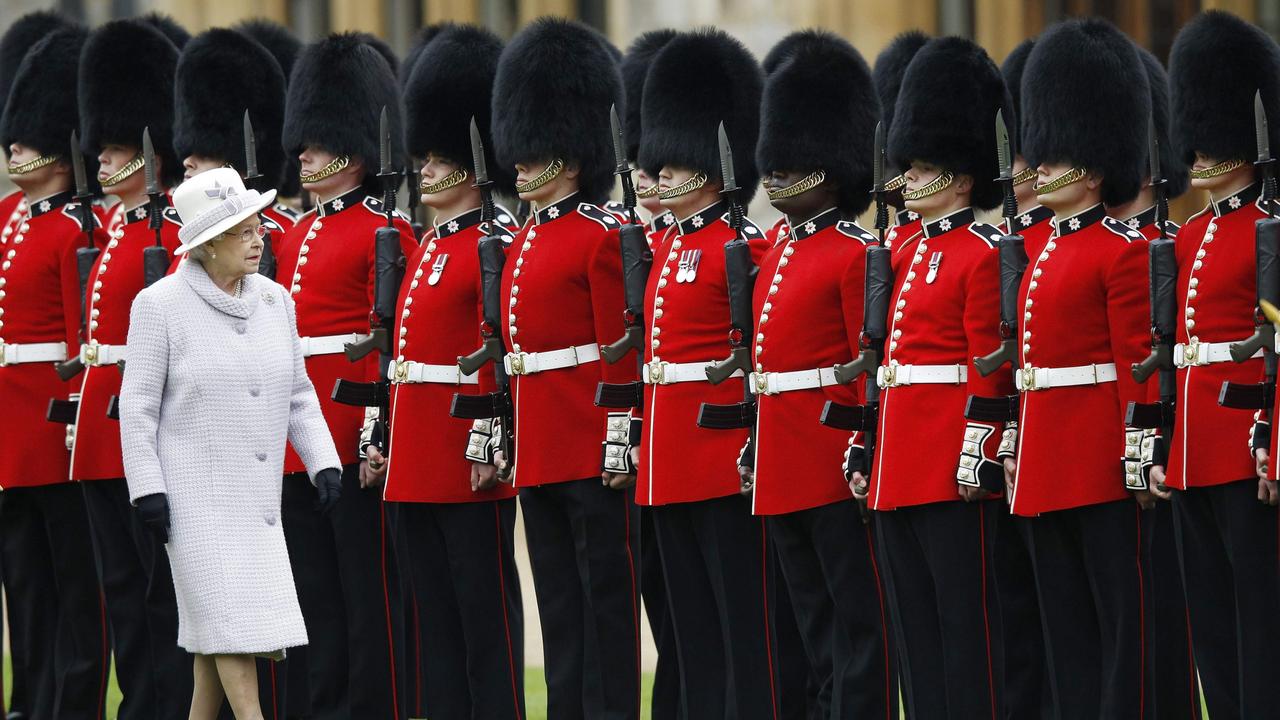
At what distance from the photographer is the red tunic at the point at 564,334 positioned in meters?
7.08

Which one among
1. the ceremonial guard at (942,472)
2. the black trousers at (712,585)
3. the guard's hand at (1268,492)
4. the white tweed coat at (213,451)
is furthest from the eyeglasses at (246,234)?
the guard's hand at (1268,492)

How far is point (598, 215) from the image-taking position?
7.25 meters

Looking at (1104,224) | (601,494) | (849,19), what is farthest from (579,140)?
(849,19)

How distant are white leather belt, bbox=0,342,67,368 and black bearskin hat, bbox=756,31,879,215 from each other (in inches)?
109

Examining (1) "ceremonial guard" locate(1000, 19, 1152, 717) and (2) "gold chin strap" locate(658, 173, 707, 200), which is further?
(2) "gold chin strap" locate(658, 173, 707, 200)

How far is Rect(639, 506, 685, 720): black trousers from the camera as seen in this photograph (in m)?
7.40

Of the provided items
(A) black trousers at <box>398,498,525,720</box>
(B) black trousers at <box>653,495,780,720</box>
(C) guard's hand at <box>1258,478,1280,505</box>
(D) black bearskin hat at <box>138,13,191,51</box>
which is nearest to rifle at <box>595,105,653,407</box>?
(B) black trousers at <box>653,495,780,720</box>

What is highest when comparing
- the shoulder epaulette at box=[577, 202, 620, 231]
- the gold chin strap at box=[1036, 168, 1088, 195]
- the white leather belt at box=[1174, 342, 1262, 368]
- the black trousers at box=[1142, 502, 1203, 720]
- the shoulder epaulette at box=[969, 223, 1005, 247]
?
the gold chin strap at box=[1036, 168, 1088, 195]

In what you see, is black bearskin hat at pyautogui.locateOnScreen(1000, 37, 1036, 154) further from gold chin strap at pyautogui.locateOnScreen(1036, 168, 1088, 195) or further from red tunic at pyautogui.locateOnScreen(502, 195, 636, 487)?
red tunic at pyautogui.locateOnScreen(502, 195, 636, 487)

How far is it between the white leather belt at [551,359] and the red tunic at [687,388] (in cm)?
31

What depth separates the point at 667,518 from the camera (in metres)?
6.88

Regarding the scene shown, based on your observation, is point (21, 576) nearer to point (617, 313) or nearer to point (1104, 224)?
point (617, 313)

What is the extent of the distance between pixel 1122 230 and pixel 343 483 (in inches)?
108

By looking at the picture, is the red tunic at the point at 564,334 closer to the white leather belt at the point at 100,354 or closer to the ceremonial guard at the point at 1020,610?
the ceremonial guard at the point at 1020,610
